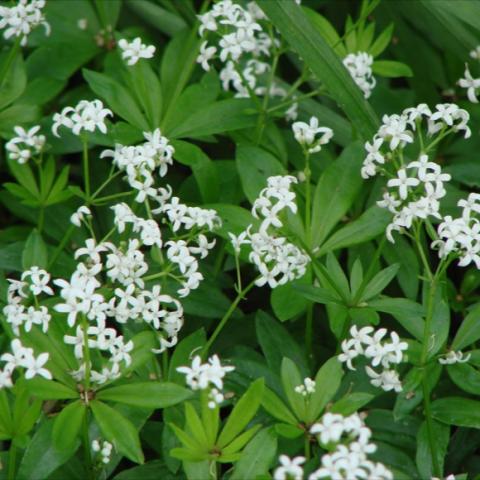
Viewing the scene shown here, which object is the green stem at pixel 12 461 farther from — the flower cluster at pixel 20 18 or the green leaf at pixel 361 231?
the flower cluster at pixel 20 18

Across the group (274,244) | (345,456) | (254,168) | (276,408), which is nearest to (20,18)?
(254,168)

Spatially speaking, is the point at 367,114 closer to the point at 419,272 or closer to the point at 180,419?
the point at 419,272

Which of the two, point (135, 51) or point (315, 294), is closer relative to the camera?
point (315, 294)

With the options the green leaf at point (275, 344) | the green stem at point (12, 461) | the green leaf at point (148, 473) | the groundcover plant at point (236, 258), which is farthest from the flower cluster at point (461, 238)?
the green stem at point (12, 461)

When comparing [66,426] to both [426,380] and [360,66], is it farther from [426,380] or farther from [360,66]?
[360,66]

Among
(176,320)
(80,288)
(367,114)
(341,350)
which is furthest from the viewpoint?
(367,114)

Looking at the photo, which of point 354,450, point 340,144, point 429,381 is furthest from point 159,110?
point 354,450
